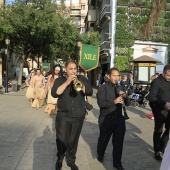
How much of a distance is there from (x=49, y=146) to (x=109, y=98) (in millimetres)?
2036

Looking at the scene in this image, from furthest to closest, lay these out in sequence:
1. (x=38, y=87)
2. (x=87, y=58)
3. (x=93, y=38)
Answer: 1. (x=93, y=38)
2. (x=87, y=58)
3. (x=38, y=87)

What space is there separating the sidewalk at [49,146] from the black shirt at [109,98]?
0.97 m

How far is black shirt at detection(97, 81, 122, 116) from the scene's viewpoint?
498 cm

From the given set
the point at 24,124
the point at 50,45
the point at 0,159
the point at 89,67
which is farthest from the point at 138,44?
the point at 0,159

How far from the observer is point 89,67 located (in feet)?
40.2

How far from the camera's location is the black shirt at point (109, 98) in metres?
4.98

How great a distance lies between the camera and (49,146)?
20.5 feet

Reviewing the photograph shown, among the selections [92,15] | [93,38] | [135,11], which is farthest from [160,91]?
[92,15]

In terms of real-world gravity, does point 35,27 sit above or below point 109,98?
above

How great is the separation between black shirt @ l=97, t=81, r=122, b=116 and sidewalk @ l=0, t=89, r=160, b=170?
97 centimetres

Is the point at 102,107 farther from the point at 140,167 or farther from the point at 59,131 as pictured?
the point at 140,167

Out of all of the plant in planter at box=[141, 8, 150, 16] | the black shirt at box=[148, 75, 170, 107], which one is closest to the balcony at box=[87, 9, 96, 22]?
the plant in planter at box=[141, 8, 150, 16]

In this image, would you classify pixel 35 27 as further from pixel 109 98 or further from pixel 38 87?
pixel 109 98

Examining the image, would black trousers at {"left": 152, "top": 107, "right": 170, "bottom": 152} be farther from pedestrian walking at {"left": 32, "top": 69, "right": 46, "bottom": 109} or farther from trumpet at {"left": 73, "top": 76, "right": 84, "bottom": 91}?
pedestrian walking at {"left": 32, "top": 69, "right": 46, "bottom": 109}
